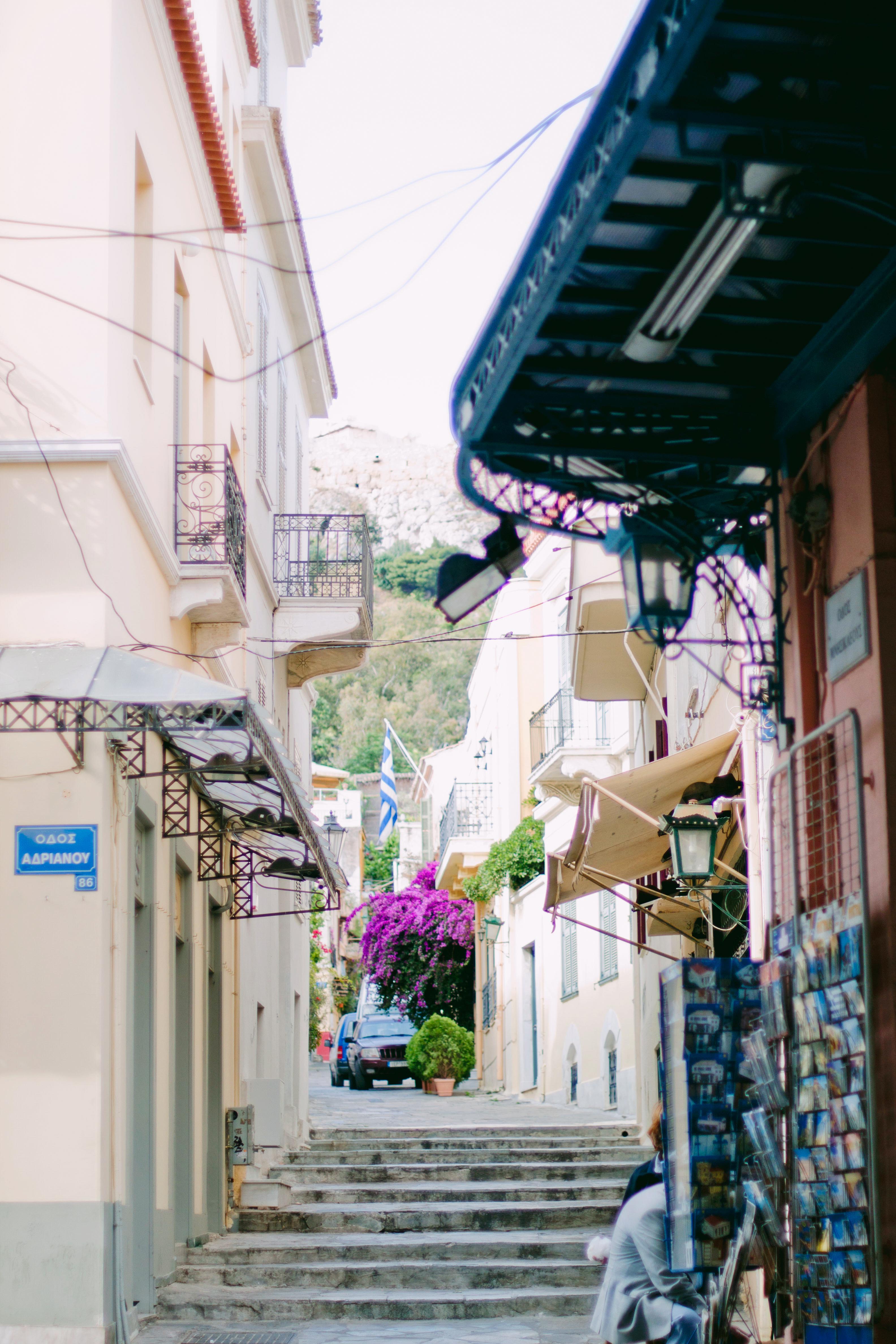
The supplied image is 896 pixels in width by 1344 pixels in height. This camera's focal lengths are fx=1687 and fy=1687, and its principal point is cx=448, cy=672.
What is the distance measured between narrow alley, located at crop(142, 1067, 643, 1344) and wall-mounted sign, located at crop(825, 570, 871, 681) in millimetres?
5786

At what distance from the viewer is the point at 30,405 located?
34.4 ft

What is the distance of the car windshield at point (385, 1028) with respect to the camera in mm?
38781

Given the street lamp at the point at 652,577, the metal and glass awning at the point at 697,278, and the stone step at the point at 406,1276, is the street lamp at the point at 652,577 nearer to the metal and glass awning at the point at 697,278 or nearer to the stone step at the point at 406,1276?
the metal and glass awning at the point at 697,278

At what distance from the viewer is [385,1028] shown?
1543 inches

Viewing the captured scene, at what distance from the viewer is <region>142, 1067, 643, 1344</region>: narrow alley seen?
11602 millimetres

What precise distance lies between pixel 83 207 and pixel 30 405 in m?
1.35

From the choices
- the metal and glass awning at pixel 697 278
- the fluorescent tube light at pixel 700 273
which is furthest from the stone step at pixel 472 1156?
the fluorescent tube light at pixel 700 273

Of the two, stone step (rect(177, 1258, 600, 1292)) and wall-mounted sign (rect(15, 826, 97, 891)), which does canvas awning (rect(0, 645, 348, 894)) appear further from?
stone step (rect(177, 1258, 600, 1292))

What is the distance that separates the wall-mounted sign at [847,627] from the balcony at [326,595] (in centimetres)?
1197

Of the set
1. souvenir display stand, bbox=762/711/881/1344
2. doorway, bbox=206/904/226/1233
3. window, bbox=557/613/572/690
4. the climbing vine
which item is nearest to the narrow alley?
doorway, bbox=206/904/226/1233

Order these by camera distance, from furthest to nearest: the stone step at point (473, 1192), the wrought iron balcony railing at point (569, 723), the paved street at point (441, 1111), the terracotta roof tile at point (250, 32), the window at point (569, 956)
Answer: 1. the window at point (569, 956)
2. the wrought iron balcony railing at point (569, 723)
3. the paved street at point (441, 1111)
4. the terracotta roof tile at point (250, 32)
5. the stone step at point (473, 1192)

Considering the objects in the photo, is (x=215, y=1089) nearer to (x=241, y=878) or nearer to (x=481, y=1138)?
(x=241, y=878)

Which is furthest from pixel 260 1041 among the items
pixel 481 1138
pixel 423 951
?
pixel 423 951

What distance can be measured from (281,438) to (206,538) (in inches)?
344
